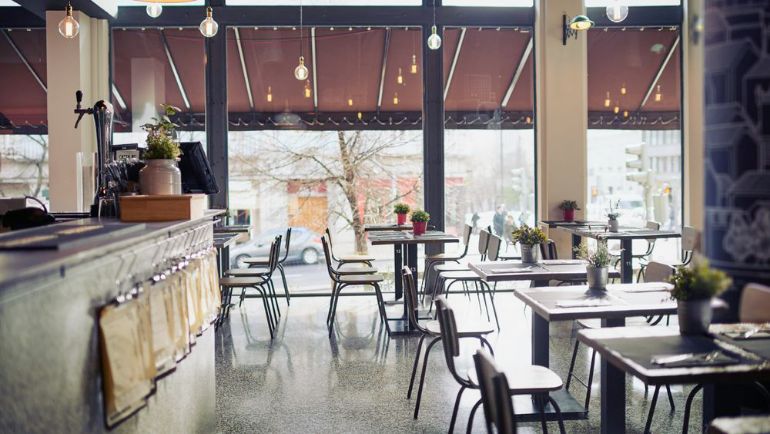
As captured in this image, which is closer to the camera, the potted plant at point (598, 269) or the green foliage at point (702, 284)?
the green foliage at point (702, 284)

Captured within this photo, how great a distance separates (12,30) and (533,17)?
20.7 ft

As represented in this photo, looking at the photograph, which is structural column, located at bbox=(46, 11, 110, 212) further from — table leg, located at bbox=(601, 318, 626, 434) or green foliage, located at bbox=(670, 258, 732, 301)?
green foliage, located at bbox=(670, 258, 732, 301)

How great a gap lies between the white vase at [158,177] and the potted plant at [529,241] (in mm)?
2466

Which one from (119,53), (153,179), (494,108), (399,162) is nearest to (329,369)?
(153,179)

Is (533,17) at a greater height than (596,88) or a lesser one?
greater

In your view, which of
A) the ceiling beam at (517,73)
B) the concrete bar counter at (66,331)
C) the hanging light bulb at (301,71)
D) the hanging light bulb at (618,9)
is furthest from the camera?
the ceiling beam at (517,73)

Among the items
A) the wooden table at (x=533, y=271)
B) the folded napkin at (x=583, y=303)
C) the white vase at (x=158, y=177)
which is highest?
the white vase at (x=158, y=177)

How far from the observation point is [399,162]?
29.5 ft

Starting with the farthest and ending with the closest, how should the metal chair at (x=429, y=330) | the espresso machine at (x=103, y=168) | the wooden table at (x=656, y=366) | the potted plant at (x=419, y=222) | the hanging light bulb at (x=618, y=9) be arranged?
the potted plant at (x=419, y=222) < the hanging light bulb at (x=618, y=9) < the metal chair at (x=429, y=330) < the espresso machine at (x=103, y=168) < the wooden table at (x=656, y=366)

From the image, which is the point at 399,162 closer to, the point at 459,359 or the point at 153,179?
the point at 459,359

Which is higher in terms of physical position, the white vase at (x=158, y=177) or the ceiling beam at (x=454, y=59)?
the ceiling beam at (x=454, y=59)

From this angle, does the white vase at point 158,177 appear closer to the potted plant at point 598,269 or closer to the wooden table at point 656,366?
the wooden table at point 656,366

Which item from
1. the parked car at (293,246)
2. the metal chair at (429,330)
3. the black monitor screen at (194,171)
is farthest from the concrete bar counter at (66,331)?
the parked car at (293,246)

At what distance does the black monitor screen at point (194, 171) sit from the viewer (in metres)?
4.11
